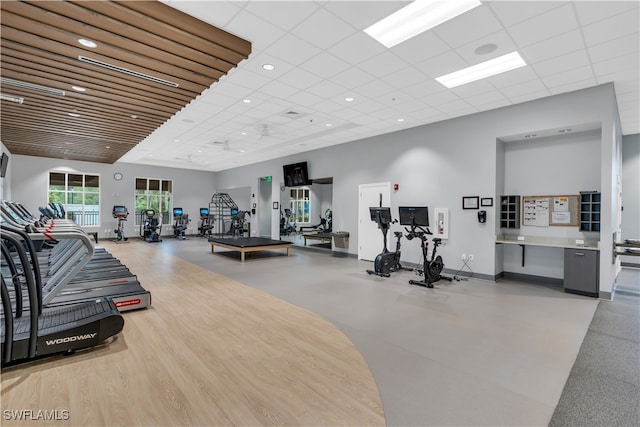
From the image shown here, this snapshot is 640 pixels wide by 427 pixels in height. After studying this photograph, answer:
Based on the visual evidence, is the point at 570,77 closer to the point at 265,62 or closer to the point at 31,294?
the point at 265,62

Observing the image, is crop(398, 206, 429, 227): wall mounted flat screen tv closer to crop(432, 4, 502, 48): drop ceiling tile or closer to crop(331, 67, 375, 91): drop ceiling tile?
crop(331, 67, 375, 91): drop ceiling tile

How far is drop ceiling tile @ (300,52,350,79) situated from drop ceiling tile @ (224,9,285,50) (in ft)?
2.22

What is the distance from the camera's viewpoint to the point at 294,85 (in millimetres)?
5012

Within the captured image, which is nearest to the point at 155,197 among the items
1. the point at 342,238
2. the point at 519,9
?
the point at 342,238

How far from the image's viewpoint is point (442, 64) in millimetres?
4262

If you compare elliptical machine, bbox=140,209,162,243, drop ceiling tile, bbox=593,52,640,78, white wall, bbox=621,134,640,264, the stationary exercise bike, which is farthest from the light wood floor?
elliptical machine, bbox=140,209,162,243

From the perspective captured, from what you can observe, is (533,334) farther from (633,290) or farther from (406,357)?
(633,290)

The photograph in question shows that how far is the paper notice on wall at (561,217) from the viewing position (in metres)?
5.63

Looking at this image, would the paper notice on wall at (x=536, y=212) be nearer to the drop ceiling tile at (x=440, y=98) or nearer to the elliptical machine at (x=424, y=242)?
the elliptical machine at (x=424, y=242)

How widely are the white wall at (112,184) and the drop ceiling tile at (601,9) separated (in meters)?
15.3

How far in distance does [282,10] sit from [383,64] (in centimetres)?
172

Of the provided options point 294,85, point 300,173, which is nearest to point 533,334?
point 294,85

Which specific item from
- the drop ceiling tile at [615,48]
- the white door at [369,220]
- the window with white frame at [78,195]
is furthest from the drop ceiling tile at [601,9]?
the window with white frame at [78,195]

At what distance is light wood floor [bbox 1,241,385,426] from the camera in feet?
6.61
